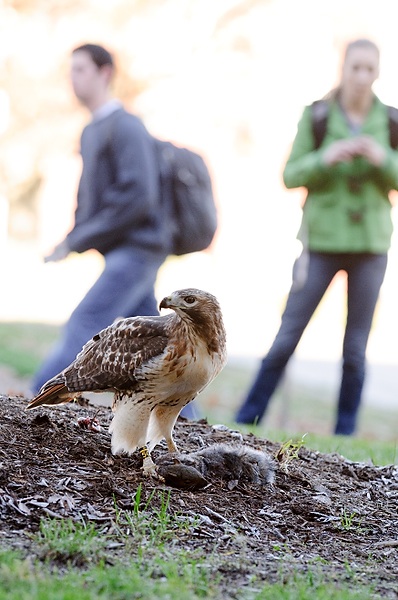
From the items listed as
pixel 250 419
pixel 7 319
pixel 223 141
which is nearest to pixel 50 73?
pixel 223 141

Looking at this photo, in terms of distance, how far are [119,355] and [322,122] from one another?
13.3 feet

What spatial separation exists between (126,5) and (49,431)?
19.1 meters

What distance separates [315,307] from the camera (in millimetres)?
8844

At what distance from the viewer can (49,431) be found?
5.46 metres

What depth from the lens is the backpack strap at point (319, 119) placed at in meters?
8.59

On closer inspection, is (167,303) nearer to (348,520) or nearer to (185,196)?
(348,520)

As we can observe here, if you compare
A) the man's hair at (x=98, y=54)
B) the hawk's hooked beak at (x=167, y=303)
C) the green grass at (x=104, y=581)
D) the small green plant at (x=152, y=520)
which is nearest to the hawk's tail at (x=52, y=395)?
the hawk's hooked beak at (x=167, y=303)

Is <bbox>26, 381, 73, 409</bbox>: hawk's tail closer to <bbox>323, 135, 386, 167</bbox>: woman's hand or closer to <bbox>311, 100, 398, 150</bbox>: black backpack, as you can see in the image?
<bbox>323, 135, 386, 167</bbox>: woman's hand

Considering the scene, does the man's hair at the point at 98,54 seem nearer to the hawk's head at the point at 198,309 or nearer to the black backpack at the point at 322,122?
the black backpack at the point at 322,122

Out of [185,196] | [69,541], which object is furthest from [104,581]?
[185,196]

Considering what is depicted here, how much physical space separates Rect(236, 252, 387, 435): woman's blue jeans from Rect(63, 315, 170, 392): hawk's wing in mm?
3488

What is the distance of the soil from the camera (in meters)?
4.21

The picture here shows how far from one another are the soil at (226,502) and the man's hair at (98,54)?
3289 mm

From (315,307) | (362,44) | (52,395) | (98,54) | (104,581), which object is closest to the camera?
(104,581)
